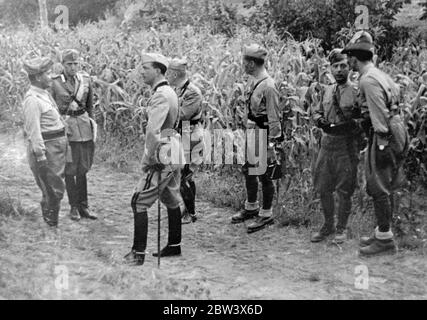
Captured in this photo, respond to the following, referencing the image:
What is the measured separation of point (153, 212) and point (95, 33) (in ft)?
24.1

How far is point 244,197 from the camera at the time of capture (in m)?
7.84

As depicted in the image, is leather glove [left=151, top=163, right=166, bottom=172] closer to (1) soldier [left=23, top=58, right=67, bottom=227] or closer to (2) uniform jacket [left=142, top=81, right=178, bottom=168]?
(2) uniform jacket [left=142, top=81, right=178, bottom=168]

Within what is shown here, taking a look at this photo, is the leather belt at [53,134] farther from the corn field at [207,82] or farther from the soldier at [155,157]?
the corn field at [207,82]

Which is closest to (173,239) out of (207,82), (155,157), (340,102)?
(155,157)

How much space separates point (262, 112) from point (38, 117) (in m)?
2.28

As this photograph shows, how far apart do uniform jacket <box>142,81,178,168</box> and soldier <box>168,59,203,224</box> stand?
1162mm

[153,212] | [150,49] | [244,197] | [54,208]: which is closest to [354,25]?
[150,49]

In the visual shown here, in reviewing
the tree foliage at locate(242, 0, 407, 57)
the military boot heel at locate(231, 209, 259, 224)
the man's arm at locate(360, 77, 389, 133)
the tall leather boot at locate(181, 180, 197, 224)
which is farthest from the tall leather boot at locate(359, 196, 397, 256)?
the tree foliage at locate(242, 0, 407, 57)

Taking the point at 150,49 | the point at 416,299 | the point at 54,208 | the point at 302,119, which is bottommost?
the point at 416,299

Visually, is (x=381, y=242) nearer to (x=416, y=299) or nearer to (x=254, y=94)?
(x=416, y=299)

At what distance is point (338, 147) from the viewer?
618cm

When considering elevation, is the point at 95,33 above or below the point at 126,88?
above

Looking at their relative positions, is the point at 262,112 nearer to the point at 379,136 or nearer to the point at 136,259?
the point at 379,136

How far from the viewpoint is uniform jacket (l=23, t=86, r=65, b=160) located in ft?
20.0
